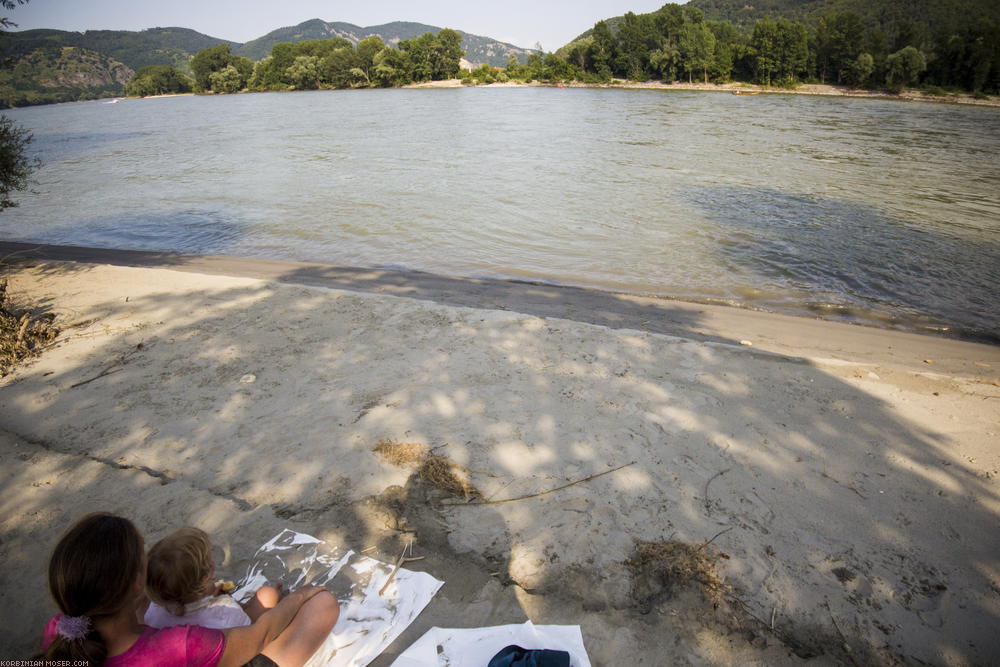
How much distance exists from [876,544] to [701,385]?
6.44ft

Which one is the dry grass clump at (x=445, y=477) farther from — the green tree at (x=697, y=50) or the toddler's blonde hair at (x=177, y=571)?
the green tree at (x=697, y=50)

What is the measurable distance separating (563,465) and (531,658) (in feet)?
5.32

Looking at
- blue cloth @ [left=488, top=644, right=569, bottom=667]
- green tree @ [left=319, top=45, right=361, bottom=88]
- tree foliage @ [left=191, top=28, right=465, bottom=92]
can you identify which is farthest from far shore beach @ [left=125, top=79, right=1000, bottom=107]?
blue cloth @ [left=488, top=644, right=569, bottom=667]

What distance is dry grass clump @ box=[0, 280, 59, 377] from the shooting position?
5.47 meters

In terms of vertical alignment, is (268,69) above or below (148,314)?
above

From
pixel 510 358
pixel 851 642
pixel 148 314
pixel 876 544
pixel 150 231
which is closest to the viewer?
pixel 851 642

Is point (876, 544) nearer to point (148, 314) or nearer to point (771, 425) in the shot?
point (771, 425)

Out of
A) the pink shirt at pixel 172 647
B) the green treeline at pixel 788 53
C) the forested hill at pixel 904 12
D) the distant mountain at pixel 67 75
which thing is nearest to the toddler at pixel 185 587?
the pink shirt at pixel 172 647

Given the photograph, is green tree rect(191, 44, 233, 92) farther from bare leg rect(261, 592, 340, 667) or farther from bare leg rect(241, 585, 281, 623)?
bare leg rect(261, 592, 340, 667)

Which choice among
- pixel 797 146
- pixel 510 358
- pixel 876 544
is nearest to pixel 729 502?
pixel 876 544

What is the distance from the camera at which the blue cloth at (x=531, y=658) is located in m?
2.24

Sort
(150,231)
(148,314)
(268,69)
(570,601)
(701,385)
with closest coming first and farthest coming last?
(570,601) < (701,385) < (148,314) < (150,231) < (268,69)

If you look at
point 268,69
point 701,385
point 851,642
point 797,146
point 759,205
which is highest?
point 268,69

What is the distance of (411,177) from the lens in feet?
62.5
